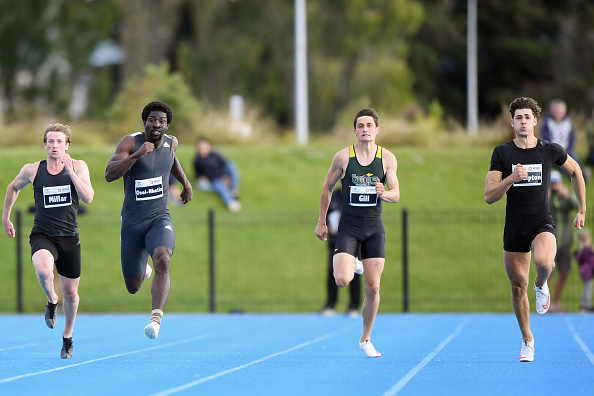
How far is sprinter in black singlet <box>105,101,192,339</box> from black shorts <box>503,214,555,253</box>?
3.26 m

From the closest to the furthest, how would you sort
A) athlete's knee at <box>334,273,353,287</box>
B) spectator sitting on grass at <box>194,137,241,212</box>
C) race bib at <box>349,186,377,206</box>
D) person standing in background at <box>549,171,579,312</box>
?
athlete's knee at <box>334,273,353,287</box> → race bib at <box>349,186,377,206</box> → person standing in background at <box>549,171,579,312</box> → spectator sitting on grass at <box>194,137,241,212</box>

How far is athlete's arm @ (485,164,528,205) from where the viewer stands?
1002 centimetres

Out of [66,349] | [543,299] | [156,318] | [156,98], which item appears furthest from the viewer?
[156,98]

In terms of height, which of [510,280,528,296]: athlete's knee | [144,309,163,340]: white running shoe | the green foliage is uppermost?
the green foliage

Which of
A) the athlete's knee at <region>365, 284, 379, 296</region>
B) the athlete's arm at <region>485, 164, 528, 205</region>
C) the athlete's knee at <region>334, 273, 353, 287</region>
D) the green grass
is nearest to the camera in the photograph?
the athlete's arm at <region>485, 164, 528, 205</region>

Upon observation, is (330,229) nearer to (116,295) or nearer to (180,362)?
(116,295)

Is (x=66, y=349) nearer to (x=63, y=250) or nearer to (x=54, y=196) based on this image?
(x=63, y=250)

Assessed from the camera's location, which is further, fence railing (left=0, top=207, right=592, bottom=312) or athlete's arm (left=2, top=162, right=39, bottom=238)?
fence railing (left=0, top=207, right=592, bottom=312)

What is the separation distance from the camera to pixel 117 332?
1540 centimetres

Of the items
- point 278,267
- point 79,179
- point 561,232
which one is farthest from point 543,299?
point 278,267

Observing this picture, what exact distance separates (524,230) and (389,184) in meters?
1.40

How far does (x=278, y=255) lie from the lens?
22891 mm

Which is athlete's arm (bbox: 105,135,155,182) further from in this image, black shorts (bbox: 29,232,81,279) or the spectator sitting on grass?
the spectator sitting on grass

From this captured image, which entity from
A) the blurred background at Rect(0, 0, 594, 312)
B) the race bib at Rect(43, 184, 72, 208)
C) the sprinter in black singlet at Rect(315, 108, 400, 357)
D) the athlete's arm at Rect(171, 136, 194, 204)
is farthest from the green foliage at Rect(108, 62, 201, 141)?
the sprinter in black singlet at Rect(315, 108, 400, 357)
